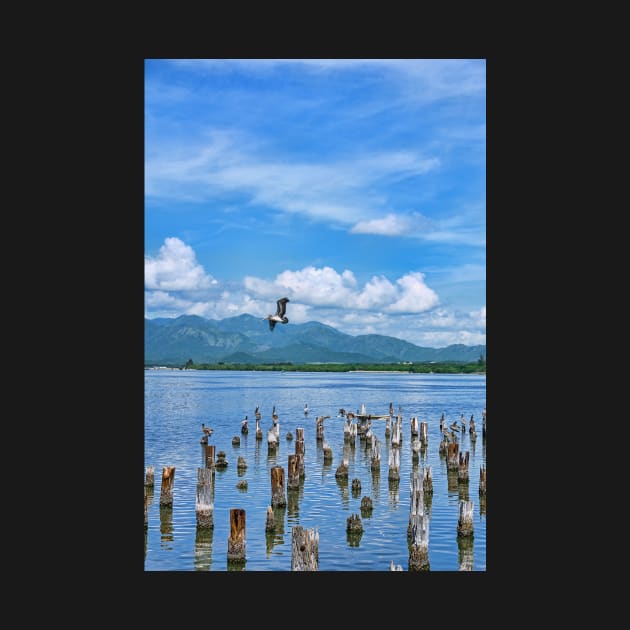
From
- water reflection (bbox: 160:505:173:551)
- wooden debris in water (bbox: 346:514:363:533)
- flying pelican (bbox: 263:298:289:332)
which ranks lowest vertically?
water reflection (bbox: 160:505:173:551)

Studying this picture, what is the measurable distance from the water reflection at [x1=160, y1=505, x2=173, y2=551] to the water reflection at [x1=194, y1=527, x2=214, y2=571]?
2.48 feet

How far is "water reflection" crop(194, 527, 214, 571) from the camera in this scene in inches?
766

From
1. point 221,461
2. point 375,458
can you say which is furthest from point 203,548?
point 375,458

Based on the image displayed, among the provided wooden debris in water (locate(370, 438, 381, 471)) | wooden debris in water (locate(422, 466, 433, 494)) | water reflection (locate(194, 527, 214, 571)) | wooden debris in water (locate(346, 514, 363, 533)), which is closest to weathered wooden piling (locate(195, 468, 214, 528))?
water reflection (locate(194, 527, 214, 571))

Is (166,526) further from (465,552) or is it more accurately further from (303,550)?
(465,552)

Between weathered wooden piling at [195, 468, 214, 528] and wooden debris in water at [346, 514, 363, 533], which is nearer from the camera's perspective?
weathered wooden piling at [195, 468, 214, 528]

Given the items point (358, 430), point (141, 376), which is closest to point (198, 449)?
point (358, 430)

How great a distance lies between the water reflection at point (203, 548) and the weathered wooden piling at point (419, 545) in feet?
16.0

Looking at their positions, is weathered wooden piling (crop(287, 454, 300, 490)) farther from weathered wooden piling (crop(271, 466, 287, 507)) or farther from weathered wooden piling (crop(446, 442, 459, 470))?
weathered wooden piling (crop(446, 442, 459, 470))

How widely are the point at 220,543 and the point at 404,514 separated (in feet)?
22.7

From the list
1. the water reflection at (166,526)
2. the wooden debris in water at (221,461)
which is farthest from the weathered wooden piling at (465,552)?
the wooden debris in water at (221,461)

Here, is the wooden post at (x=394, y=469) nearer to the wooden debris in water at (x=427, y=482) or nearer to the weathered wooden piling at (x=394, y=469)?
the weathered wooden piling at (x=394, y=469)

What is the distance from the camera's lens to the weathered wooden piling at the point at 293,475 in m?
28.5

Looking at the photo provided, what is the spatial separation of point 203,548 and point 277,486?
15.6ft
